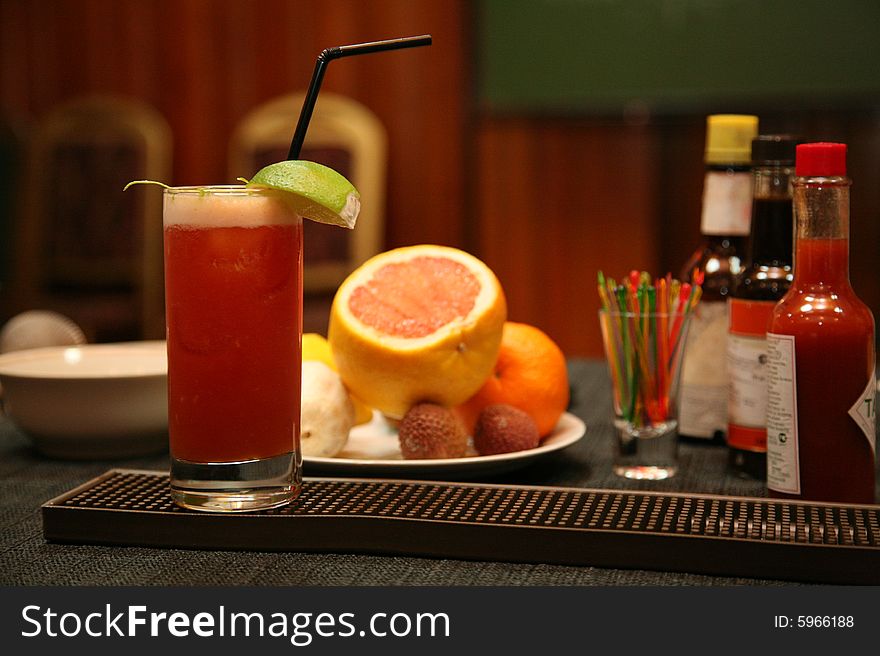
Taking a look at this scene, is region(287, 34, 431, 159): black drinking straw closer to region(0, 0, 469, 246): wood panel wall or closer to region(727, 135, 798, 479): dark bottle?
region(727, 135, 798, 479): dark bottle

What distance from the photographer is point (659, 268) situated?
300cm

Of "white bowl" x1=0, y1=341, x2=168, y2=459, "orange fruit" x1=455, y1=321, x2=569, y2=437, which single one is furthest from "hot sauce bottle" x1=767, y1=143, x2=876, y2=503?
"white bowl" x1=0, y1=341, x2=168, y2=459

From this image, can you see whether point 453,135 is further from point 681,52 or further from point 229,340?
point 229,340

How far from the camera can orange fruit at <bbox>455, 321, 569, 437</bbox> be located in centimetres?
88

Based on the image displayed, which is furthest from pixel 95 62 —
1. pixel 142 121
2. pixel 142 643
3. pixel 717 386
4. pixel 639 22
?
pixel 142 643

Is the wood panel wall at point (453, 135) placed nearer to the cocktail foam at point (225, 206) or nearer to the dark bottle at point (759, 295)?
the dark bottle at point (759, 295)

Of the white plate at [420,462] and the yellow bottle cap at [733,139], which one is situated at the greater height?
the yellow bottle cap at [733,139]

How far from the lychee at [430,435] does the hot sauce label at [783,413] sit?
0.23 metres

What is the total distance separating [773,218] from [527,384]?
9.4 inches

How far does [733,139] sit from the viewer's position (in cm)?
95

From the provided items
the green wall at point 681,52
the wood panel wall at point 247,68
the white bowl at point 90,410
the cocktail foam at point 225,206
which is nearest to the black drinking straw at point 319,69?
the cocktail foam at point 225,206

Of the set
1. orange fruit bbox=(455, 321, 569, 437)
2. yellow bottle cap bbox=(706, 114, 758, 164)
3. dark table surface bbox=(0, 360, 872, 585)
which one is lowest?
dark table surface bbox=(0, 360, 872, 585)

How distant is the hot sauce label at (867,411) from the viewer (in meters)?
0.71

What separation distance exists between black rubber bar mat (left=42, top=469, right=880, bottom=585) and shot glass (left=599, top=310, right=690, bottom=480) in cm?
16
